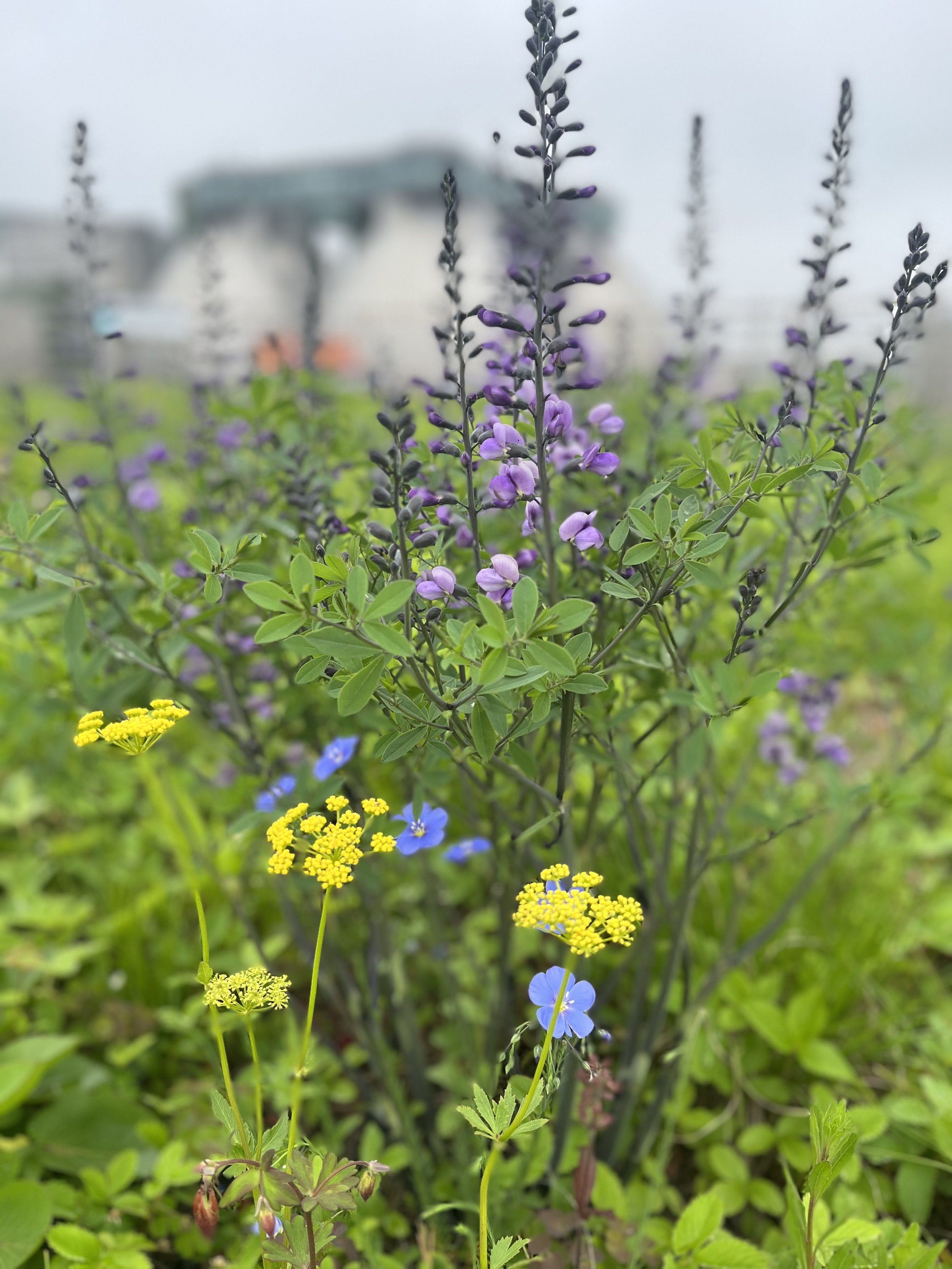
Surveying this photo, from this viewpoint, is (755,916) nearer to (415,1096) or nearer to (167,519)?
(415,1096)

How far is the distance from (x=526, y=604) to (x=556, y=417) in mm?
335

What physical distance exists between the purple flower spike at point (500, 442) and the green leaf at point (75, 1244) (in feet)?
5.01

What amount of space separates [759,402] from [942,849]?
66.3 inches

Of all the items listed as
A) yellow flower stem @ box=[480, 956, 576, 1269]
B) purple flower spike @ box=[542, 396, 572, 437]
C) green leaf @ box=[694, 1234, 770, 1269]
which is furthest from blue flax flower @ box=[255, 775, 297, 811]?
green leaf @ box=[694, 1234, 770, 1269]

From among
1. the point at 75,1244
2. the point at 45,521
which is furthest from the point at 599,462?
the point at 75,1244

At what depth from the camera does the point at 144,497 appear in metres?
2.42

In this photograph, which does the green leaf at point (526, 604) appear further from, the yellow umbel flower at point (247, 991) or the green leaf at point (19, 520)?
the green leaf at point (19, 520)

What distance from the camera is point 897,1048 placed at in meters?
2.19

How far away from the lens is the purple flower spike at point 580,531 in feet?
4.10

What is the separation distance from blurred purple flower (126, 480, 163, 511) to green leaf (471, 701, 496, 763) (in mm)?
1521

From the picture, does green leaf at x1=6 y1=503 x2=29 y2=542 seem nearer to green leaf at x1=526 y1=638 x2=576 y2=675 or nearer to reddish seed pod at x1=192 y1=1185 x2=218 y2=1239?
green leaf at x1=526 y1=638 x2=576 y2=675

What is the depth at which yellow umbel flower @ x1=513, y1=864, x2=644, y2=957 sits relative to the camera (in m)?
0.99

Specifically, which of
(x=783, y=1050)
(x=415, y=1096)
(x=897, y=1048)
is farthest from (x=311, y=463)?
(x=897, y=1048)

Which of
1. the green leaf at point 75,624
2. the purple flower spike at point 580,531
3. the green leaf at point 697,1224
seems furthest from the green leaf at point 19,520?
the green leaf at point 697,1224
